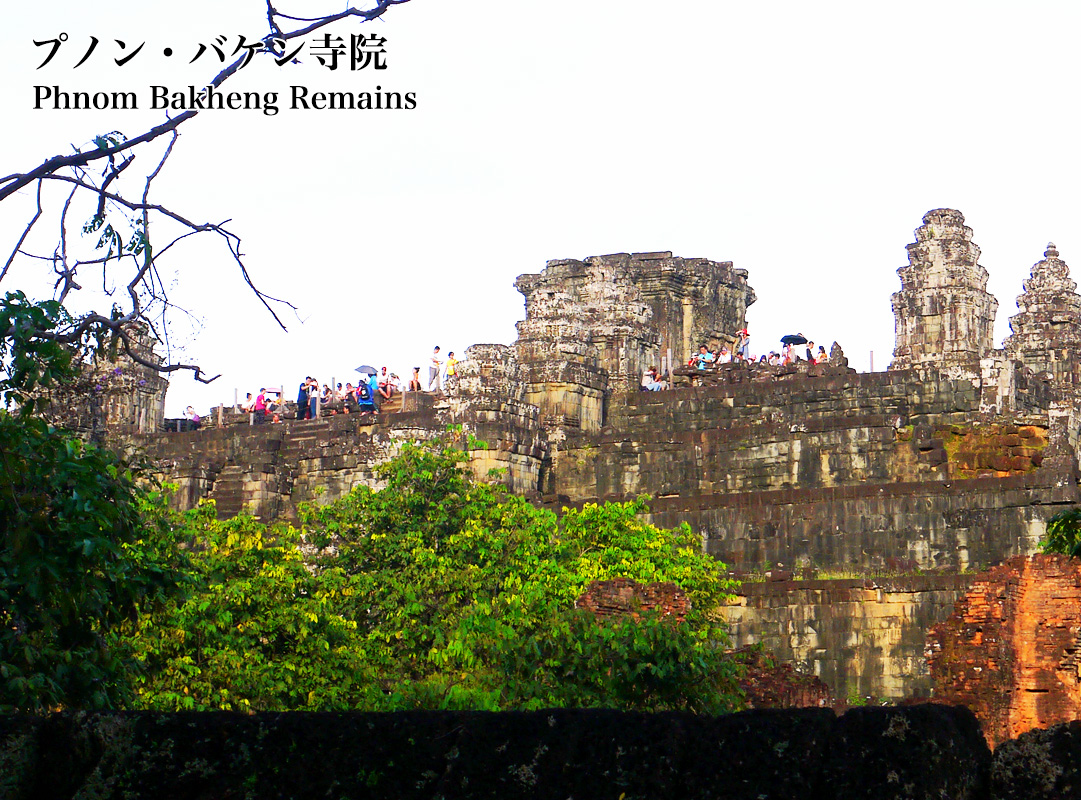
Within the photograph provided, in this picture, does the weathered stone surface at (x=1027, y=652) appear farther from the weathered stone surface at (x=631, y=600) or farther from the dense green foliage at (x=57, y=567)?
the dense green foliage at (x=57, y=567)

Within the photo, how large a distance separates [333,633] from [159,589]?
40.2ft

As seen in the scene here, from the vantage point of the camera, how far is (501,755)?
10453 millimetres

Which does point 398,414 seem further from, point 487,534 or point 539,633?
point 539,633

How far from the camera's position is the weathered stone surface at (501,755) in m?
10.1

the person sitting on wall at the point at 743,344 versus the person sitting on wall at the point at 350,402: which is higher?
the person sitting on wall at the point at 743,344

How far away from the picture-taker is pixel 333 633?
96.2 ft

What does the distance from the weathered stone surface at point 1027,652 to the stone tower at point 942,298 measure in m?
15.5

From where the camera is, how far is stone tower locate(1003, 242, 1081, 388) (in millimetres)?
47750

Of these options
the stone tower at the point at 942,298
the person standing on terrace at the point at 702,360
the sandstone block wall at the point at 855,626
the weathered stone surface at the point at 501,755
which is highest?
the stone tower at the point at 942,298

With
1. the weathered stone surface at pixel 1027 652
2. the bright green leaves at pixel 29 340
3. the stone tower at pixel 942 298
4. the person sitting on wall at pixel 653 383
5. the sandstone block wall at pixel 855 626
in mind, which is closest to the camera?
the bright green leaves at pixel 29 340

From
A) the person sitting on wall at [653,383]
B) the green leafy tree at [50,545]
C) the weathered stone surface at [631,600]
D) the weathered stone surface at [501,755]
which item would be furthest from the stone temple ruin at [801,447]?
the weathered stone surface at [501,755]

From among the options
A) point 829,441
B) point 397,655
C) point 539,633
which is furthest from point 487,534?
point 539,633

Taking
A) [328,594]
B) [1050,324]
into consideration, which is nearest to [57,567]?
[328,594]

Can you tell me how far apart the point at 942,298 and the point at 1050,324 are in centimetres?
781
